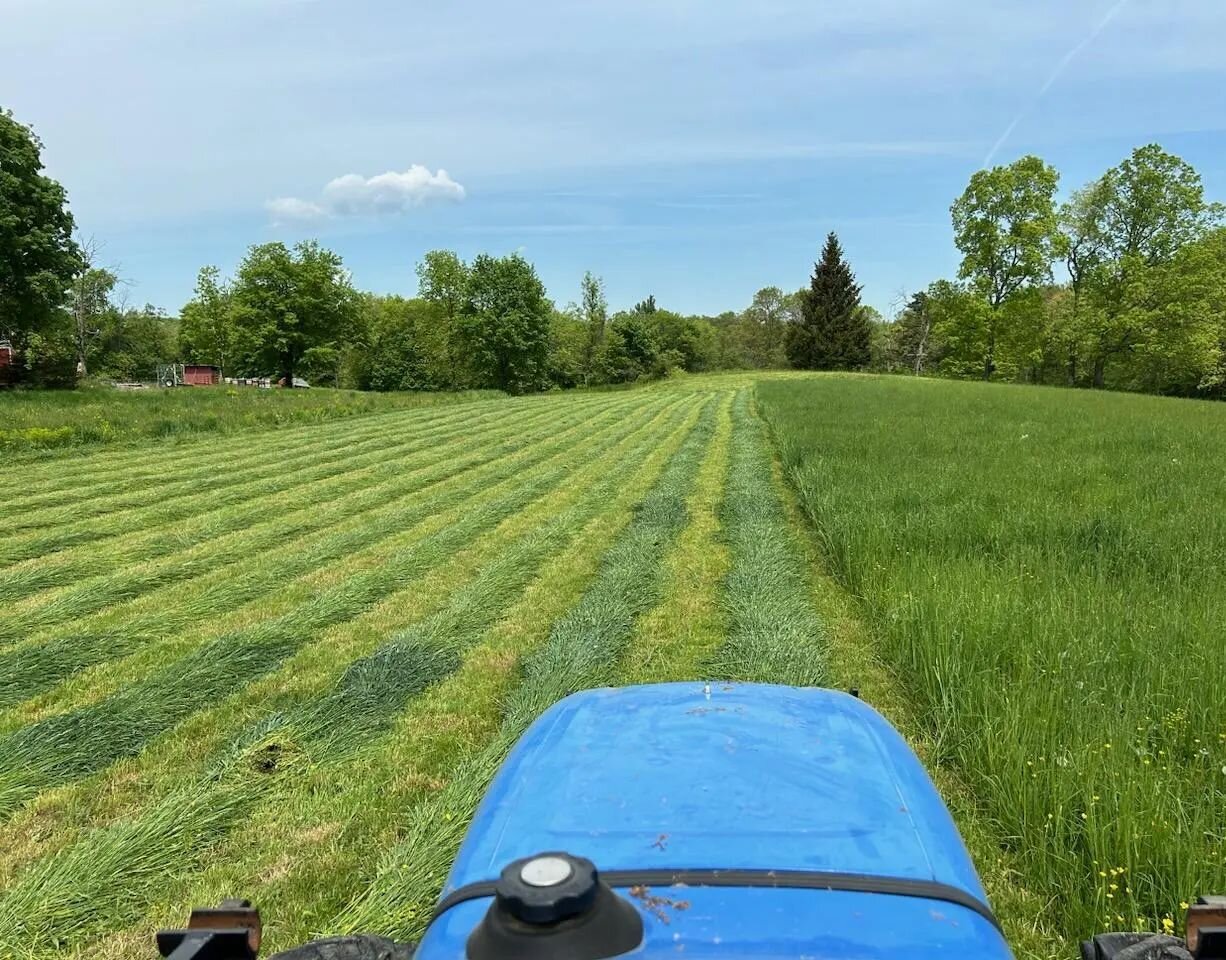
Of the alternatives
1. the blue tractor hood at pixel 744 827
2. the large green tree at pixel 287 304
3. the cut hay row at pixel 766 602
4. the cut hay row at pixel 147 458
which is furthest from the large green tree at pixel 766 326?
the blue tractor hood at pixel 744 827

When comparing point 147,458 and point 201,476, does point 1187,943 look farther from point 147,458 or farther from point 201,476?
point 147,458

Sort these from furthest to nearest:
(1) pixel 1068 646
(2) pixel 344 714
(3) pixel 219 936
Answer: (2) pixel 344 714
(1) pixel 1068 646
(3) pixel 219 936

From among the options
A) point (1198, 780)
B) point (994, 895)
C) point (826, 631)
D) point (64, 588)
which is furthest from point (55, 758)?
point (1198, 780)

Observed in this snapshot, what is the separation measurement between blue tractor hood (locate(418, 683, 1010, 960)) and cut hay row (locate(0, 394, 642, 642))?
5.54m

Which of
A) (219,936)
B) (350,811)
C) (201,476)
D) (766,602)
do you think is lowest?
(350,811)

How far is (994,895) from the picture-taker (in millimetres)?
2619

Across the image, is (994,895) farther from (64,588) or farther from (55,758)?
(64,588)

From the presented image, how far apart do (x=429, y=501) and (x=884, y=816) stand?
29.7 feet

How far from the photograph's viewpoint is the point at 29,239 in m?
24.0

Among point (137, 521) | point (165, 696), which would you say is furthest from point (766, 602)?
point (137, 521)

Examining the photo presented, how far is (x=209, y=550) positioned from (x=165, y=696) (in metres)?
3.41

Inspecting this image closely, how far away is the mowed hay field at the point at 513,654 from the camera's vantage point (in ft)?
8.87

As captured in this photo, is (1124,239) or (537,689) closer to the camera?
(537,689)

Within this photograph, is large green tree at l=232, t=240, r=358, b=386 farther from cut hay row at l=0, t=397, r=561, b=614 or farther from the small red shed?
cut hay row at l=0, t=397, r=561, b=614
